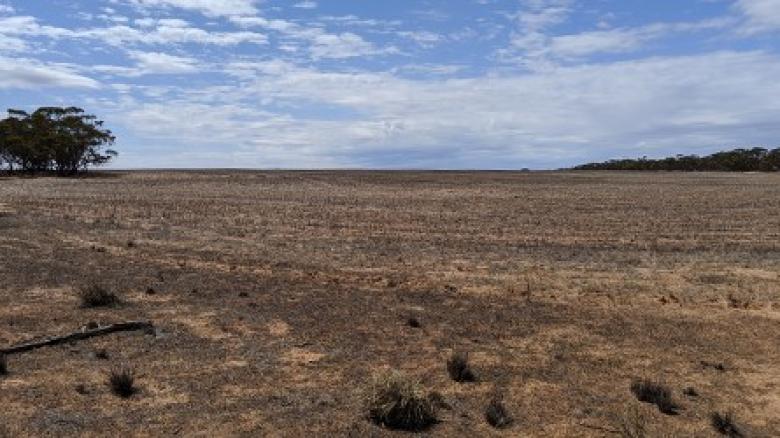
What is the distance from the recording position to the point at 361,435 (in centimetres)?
828

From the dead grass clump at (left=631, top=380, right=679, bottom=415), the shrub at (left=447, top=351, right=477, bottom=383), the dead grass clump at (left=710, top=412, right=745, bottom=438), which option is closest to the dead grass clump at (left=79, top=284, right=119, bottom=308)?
the shrub at (left=447, top=351, right=477, bottom=383)

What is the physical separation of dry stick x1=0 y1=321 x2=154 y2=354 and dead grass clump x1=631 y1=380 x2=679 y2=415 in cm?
739

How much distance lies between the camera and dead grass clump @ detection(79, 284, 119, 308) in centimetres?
1403

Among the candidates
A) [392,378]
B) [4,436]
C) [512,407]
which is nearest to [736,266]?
[512,407]

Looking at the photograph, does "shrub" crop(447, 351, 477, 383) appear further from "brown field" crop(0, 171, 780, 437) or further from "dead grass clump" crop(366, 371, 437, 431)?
"dead grass clump" crop(366, 371, 437, 431)

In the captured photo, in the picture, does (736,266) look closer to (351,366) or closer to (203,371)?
(351,366)

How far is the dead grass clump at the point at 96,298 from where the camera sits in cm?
1403

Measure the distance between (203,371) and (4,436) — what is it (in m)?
2.86

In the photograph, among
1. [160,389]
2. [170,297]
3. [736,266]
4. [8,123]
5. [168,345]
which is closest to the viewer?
[160,389]

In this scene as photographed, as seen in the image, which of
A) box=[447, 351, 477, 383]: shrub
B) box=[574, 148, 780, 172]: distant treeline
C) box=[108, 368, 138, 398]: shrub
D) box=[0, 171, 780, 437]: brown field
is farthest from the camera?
box=[574, 148, 780, 172]: distant treeline

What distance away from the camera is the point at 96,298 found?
14.1 meters

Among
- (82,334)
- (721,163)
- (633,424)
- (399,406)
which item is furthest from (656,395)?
(721,163)

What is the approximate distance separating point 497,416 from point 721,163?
5820 inches

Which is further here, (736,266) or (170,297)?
(736,266)
